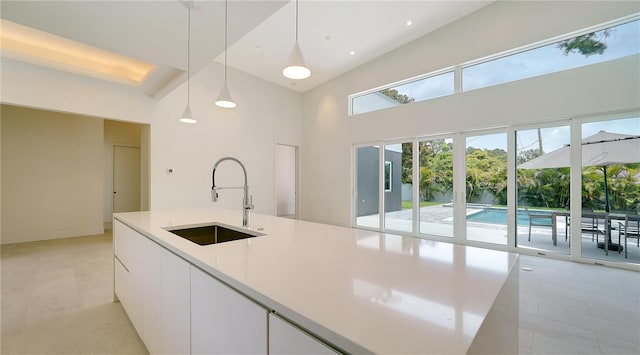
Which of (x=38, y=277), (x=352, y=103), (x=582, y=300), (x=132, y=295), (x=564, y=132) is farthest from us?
(x=352, y=103)

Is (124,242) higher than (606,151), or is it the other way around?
(606,151)

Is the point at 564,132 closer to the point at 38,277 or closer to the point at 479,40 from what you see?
the point at 479,40

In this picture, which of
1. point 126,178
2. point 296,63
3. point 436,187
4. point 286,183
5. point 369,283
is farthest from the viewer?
point 286,183

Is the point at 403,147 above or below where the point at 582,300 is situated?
above

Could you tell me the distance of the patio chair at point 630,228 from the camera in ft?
10.9

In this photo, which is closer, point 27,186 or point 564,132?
point 564,132

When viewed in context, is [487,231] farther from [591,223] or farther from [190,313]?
[190,313]

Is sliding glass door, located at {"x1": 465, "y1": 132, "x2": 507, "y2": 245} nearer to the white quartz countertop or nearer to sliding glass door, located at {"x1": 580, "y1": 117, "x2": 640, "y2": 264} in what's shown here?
sliding glass door, located at {"x1": 580, "y1": 117, "x2": 640, "y2": 264}

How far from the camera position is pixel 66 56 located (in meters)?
4.09

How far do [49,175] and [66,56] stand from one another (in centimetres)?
267

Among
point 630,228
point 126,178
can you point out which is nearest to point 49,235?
point 126,178

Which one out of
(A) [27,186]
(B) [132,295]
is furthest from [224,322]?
(A) [27,186]

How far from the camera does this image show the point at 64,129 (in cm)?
539

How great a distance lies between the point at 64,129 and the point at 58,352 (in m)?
5.54
